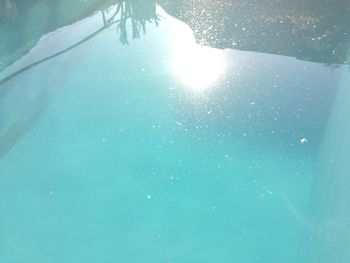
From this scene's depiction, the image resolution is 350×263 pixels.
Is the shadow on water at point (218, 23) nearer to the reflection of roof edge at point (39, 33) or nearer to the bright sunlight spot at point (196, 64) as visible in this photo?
the reflection of roof edge at point (39, 33)

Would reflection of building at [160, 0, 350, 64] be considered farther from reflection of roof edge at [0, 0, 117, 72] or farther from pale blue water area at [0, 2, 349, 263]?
reflection of roof edge at [0, 0, 117, 72]

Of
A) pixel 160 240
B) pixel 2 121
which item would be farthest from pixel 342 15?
pixel 2 121

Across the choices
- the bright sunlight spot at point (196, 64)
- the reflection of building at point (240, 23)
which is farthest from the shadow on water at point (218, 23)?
the bright sunlight spot at point (196, 64)

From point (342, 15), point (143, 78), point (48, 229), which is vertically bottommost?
point (48, 229)

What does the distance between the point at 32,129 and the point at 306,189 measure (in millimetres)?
2932

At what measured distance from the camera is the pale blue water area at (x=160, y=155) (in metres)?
2.85

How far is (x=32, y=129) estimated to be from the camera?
391 cm

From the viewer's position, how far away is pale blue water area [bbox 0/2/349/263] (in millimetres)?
2850

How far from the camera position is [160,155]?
3.47m

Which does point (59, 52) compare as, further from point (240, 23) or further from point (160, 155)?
point (240, 23)

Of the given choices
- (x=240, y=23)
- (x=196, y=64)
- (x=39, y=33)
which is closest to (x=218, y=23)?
(x=240, y=23)

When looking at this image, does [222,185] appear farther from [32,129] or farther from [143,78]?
[32,129]

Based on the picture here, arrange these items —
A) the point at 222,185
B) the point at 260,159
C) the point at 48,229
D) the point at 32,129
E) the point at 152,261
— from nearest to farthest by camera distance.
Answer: the point at 152,261, the point at 48,229, the point at 222,185, the point at 260,159, the point at 32,129

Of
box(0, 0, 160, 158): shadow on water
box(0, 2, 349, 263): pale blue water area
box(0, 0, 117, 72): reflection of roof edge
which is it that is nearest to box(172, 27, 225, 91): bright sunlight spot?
box(0, 2, 349, 263): pale blue water area
